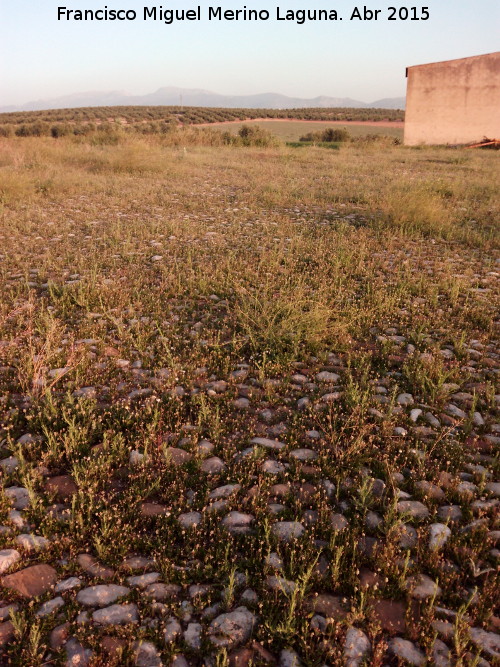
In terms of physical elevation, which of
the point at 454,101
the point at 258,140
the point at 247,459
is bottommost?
the point at 247,459

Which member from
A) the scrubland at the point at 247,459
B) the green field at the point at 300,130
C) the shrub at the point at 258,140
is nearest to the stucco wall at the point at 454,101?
the green field at the point at 300,130

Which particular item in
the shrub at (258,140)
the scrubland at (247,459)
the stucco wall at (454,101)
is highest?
the stucco wall at (454,101)

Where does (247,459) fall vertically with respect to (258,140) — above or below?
below

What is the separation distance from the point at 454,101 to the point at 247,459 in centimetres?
3243

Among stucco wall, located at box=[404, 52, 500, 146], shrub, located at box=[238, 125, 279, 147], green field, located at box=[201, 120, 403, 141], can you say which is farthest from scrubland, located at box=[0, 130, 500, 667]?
green field, located at box=[201, 120, 403, 141]

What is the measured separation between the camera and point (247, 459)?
10.9ft

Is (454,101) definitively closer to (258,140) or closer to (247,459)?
(258,140)

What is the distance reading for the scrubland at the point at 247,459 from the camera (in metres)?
2.24

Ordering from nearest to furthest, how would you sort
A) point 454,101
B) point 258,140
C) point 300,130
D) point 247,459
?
point 247,459 → point 258,140 → point 454,101 → point 300,130

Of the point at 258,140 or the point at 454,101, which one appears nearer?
the point at 258,140

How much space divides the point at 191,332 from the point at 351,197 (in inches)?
358

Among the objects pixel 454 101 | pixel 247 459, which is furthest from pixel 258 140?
pixel 247 459

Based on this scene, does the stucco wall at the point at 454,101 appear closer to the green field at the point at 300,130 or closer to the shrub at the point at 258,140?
the green field at the point at 300,130

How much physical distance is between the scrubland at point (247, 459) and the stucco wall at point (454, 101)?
2586 cm
